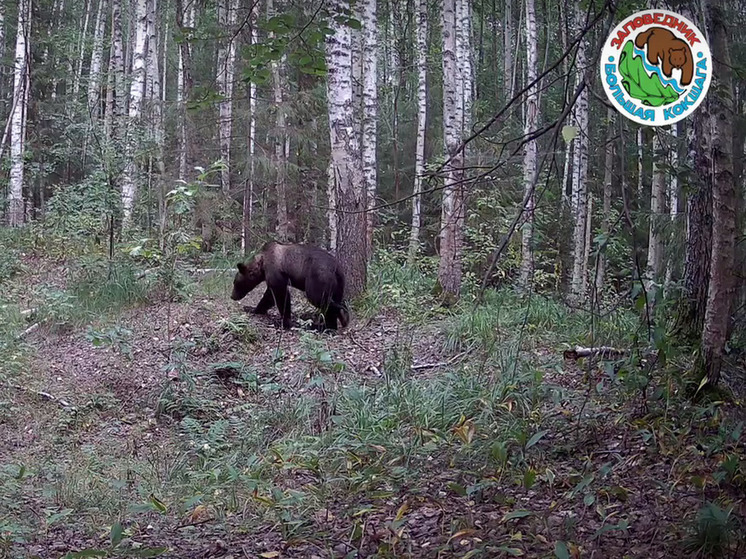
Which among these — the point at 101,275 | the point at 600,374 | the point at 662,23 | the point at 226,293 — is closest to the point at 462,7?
the point at 226,293

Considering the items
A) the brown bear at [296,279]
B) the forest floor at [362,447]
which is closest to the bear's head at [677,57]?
the forest floor at [362,447]

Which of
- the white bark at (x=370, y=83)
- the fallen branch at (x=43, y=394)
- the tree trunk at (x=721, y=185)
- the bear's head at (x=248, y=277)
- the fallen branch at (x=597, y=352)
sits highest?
the white bark at (x=370, y=83)

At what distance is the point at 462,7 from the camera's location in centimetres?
1439

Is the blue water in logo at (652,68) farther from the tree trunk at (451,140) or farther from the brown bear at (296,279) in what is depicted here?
the tree trunk at (451,140)

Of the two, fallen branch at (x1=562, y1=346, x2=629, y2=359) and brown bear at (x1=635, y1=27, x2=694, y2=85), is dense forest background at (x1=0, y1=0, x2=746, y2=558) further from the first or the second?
brown bear at (x1=635, y1=27, x2=694, y2=85)

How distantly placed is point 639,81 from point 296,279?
8268 mm

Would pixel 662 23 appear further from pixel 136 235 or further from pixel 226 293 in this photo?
pixel 136 235

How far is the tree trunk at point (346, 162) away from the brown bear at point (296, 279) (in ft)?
1.30

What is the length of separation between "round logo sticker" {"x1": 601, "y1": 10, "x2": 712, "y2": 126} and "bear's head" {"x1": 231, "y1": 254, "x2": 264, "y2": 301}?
348 inches

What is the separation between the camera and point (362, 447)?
21.2ft

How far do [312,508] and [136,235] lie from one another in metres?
10.7

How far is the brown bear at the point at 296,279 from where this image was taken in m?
10.9

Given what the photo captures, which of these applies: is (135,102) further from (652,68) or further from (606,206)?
(652,68)

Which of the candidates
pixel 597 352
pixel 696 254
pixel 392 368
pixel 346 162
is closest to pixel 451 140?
pixel 346 162
